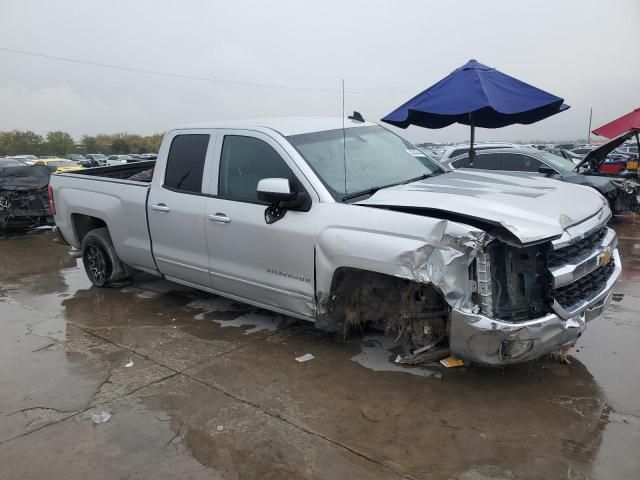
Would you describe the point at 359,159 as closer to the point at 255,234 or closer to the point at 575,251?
the point at 255,234

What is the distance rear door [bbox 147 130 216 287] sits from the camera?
480 centimetres

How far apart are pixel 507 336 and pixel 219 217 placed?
259 centimetres

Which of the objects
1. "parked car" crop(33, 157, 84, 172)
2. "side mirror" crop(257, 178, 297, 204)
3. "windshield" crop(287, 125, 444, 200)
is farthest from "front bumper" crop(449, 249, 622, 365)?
"parked car" crop(33, 157, 84, 172)

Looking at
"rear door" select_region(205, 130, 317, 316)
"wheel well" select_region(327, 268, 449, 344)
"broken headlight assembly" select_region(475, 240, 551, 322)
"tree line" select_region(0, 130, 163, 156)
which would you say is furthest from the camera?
"tree line" select_region(0, 130, 163, 156)

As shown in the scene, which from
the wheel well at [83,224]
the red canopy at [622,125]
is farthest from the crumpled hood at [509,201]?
the red canopy at [622,125]

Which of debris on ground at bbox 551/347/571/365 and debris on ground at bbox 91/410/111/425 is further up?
debris on ground at bbox 551/347/571/365

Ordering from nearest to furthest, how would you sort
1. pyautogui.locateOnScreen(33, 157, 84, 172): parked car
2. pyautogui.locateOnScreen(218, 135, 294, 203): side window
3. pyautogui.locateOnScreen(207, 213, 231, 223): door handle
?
pyautogui.locateOnScreen(218, 135, 294, 203): side window
pyautogui.locateOnScreen(207, 213, 231, 223): door handle
pyautogui.locateOnScreen(33, 157, 84, 172): parked car

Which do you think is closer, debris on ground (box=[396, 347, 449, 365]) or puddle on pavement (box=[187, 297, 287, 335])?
debris on ground (box=[396, 347, 449, 365])

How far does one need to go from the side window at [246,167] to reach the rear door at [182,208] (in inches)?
8.6

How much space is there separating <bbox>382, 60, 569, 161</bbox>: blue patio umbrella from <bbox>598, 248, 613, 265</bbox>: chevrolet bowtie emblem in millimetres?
3363

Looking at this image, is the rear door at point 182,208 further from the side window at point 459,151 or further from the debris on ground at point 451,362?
the side window at point 459,151

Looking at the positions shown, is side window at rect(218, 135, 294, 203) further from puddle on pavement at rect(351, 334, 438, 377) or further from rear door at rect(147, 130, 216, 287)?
puddle on pavement at rect(351, 334, 438, 377)

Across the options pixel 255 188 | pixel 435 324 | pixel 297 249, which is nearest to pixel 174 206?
pixel 255 188

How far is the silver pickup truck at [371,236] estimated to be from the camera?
3.21 metres
